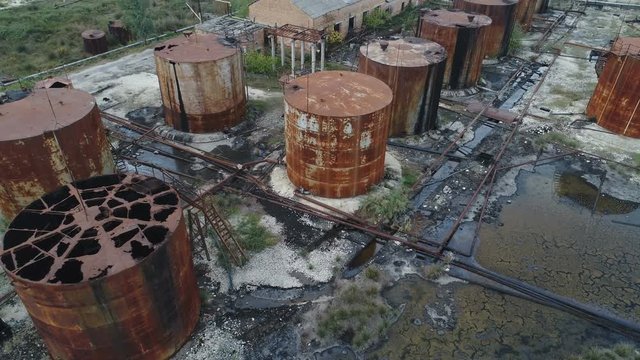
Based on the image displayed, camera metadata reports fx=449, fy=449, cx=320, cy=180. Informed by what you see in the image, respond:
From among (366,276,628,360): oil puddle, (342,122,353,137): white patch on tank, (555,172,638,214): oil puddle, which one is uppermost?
(342,122,353,137): white patch on tank

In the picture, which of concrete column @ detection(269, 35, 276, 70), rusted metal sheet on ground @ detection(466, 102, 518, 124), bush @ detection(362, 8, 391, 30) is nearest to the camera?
rusted metal sheet on ground @ detection(466, 102, 518, 124)

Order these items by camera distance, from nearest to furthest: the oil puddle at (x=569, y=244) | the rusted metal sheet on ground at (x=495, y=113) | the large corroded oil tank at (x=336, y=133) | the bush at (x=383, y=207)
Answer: the oil puddle at (x=569, y=244), the large corroded oil tank at (x=336, y=133), the bush at (x=383, y=207), the rusted metal sheet on ground at (x=495, y=113)

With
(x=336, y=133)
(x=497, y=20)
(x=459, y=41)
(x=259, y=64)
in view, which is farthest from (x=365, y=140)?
(x=497, y=20)

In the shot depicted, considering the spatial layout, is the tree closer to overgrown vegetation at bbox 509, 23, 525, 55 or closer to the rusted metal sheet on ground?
the rusted metal sheet on ground

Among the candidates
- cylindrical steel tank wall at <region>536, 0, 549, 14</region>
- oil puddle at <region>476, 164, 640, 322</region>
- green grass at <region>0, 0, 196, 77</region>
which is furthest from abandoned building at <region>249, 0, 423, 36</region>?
cylindrical steel tank wall at <region>536, 0, 549, 14</region>

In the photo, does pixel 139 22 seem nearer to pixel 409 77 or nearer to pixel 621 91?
pixel 409 77

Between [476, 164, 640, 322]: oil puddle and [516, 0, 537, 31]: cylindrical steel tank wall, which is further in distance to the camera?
[516, 0, 537, 31]: cylindrical steel tank wall

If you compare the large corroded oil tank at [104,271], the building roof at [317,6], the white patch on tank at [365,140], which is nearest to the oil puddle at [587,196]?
the white patch on tank at [365,140]

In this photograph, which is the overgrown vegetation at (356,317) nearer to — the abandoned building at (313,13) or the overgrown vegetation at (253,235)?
the overgrown vegetation at (253,235)
